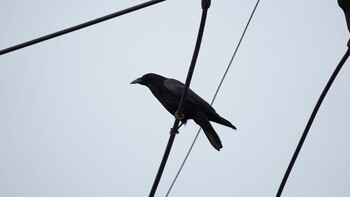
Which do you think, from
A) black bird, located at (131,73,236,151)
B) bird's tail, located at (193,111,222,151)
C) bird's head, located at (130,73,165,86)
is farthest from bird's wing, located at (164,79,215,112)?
bird's head, located at (130,73,165,86)

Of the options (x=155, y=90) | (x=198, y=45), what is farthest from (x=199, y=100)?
(x=198, y=45)

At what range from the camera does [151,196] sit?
267cm

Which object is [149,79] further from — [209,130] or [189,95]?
[209,130]

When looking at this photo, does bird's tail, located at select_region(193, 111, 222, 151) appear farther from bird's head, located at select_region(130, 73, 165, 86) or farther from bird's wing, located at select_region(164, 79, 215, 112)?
bird's head, located at select_region(130, 73, 165, 86)

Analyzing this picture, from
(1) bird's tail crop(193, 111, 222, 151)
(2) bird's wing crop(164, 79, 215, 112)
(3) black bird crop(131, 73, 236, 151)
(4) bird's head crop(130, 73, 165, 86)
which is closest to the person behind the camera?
(1) bird's tail crop(193, 111, 222, 151)

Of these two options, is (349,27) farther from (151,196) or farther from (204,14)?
(151,196)

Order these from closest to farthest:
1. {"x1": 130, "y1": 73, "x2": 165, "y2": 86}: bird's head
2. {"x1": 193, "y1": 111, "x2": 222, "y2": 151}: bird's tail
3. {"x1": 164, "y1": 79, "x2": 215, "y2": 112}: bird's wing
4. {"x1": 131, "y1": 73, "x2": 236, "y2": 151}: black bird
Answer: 1. {"x1": 193, "y1": 111, "x2": 222, "y2": 151}: bird's tail
2. {"x1": 131, "y1": 73, "x2": 236, "y2": 151}: black bird
3. {"x1": 164, "y1": 79, "x2": 215, "y2": 112}: bird's wing
4. {"x1": 130, "y1": 73, "x2": 165, "y2": 86}: bird's head

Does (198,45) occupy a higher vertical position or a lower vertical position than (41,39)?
higher

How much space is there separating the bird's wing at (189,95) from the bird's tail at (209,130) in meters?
0.11

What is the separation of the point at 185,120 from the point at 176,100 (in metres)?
0.33

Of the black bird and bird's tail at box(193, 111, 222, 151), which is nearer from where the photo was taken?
bird's tail at box(193, 111, 222, 151)

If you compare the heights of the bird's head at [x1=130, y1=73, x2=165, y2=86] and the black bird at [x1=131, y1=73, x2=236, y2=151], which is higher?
the bird's head at [x1=130, y1=73, x2=165, y2=86]

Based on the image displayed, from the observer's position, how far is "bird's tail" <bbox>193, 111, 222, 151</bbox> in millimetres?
5094

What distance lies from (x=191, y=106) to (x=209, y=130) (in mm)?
460
